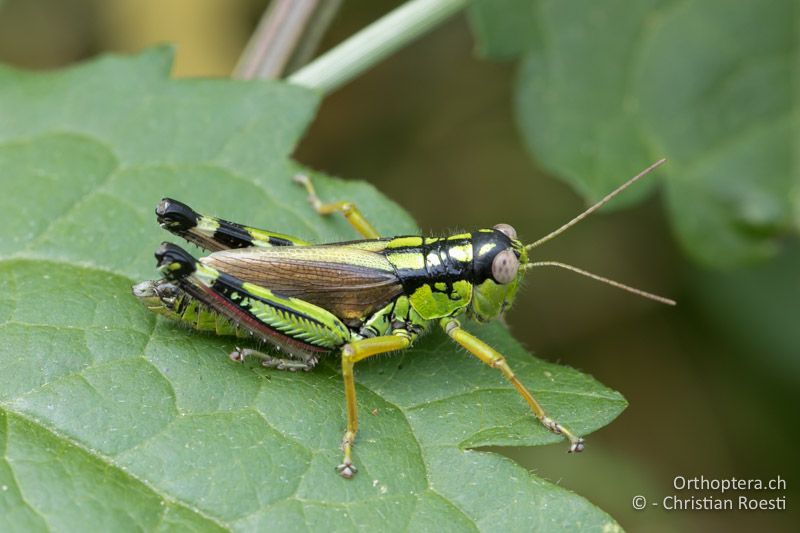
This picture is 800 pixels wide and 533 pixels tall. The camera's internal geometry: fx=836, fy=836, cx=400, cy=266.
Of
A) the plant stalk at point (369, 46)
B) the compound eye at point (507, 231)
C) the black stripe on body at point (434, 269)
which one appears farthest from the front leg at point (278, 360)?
the plant stalk at point (369, 46)

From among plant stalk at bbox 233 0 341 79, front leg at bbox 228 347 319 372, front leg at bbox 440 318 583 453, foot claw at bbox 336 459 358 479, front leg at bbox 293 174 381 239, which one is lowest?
foot claw at bbox 336 459 358 479

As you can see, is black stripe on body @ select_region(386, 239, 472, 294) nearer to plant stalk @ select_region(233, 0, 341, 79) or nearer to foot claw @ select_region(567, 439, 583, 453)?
foot claw @ select_region(567, 439, 583, 453)

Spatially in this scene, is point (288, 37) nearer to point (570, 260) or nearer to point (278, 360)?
point (278, 360)

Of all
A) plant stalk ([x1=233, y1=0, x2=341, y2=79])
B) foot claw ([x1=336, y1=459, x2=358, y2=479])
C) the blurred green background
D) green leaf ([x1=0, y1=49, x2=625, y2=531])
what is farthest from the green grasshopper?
the blurred green background

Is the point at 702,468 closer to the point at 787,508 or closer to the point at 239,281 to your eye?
the point at 787,508

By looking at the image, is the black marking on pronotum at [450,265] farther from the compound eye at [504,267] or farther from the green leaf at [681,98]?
the green leaf at [681,98]

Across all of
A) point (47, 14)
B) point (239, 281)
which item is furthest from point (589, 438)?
point (47, 14)

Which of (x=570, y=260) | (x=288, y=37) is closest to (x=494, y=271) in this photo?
(x=288, y=37)
